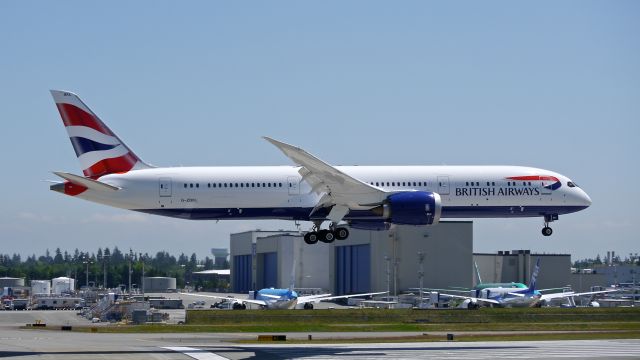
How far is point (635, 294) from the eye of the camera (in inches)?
4513

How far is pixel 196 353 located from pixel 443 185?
2210 centimetres

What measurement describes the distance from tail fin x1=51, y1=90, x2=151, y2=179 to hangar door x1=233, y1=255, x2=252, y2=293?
8329 cm

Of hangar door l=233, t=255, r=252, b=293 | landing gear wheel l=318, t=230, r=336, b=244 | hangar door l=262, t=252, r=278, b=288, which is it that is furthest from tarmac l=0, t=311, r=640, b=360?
hangar door l=233, t=255, r=252, b=293

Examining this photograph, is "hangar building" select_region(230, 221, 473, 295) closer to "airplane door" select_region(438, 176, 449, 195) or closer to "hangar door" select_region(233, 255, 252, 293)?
"hangar door" select_region(233, 255, 252, 293)

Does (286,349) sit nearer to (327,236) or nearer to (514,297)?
(327,236)

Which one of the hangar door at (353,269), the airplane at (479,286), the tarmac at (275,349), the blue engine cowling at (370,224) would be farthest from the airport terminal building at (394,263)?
the tarmac at (275,349)

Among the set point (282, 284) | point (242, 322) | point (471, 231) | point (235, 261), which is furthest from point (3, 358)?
point (235, 261)

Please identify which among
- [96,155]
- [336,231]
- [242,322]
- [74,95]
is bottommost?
[242,322]

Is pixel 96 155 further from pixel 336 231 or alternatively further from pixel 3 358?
pixel 3 358

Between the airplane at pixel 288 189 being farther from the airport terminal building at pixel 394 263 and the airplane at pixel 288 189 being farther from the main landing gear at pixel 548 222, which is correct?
the airport terminal building at pixel 394 263

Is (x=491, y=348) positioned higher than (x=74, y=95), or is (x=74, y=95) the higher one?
(x=74, y=95)

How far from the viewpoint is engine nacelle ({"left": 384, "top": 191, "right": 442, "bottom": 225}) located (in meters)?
61.0

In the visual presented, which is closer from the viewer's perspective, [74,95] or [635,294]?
[74,95]

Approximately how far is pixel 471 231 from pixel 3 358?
258 feet
